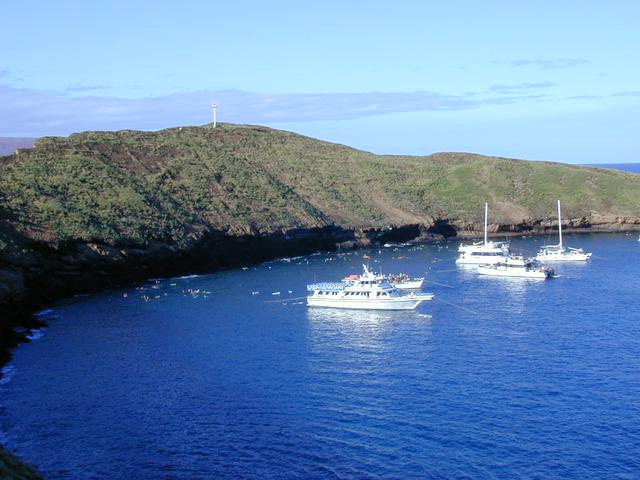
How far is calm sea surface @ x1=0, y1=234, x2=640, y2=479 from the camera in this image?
36062 mm

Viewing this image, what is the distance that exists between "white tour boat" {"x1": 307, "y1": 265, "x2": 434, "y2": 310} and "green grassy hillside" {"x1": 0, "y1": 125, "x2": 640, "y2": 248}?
2909 cm

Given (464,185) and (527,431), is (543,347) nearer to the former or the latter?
(527,431)

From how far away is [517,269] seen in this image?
3679 inches

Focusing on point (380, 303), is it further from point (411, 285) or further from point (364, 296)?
point (411, 285)

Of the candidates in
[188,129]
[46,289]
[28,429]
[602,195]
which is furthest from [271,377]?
[602,195]

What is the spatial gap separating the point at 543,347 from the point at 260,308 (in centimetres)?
2906

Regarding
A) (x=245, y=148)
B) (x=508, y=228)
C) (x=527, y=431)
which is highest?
(x=245, y=148)

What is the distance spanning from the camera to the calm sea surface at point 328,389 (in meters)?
36.1

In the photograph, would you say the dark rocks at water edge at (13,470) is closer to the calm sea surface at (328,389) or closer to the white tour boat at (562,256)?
the calm sea surface at (328,389)

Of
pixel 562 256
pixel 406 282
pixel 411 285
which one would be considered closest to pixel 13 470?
pixel 411 285

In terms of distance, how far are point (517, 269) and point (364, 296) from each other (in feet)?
95.6

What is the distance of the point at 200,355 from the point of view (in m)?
55.5

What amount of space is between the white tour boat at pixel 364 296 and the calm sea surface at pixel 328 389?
133 cm

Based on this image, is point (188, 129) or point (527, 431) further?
point (188, 129)
